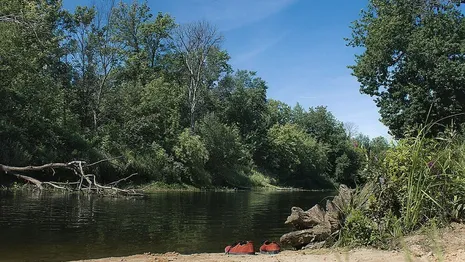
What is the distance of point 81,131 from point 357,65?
88.1ft

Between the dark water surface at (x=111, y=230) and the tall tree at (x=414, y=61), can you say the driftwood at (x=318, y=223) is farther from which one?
the tall tree at (x=414, y=61)

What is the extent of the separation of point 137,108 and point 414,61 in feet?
92.9

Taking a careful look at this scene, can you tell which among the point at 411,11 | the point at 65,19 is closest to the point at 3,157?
the point at 65,19

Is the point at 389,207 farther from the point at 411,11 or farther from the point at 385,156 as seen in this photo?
the point at 411,11

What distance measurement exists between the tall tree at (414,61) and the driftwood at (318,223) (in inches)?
825

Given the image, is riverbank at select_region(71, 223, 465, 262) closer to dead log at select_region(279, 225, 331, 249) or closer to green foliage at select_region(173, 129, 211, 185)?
dead log at select_region(279, 225, 331, 249)

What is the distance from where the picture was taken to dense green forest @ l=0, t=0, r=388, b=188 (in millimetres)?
32938

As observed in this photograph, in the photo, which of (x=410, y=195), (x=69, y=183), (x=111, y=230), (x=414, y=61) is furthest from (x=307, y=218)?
(x=414, y=61)

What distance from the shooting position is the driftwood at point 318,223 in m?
8.98

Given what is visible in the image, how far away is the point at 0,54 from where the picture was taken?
94.3 feet

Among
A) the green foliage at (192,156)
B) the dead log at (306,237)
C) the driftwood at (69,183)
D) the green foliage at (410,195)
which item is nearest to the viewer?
the green foliage at (410,195)

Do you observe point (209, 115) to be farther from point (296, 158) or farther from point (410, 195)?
point (410, 195)

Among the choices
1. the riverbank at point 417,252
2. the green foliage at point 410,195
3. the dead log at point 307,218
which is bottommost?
the riverbank at point 417,252

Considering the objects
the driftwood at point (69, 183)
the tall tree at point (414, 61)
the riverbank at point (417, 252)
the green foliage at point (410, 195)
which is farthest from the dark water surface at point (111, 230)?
the tall tree at point (414, 61)
